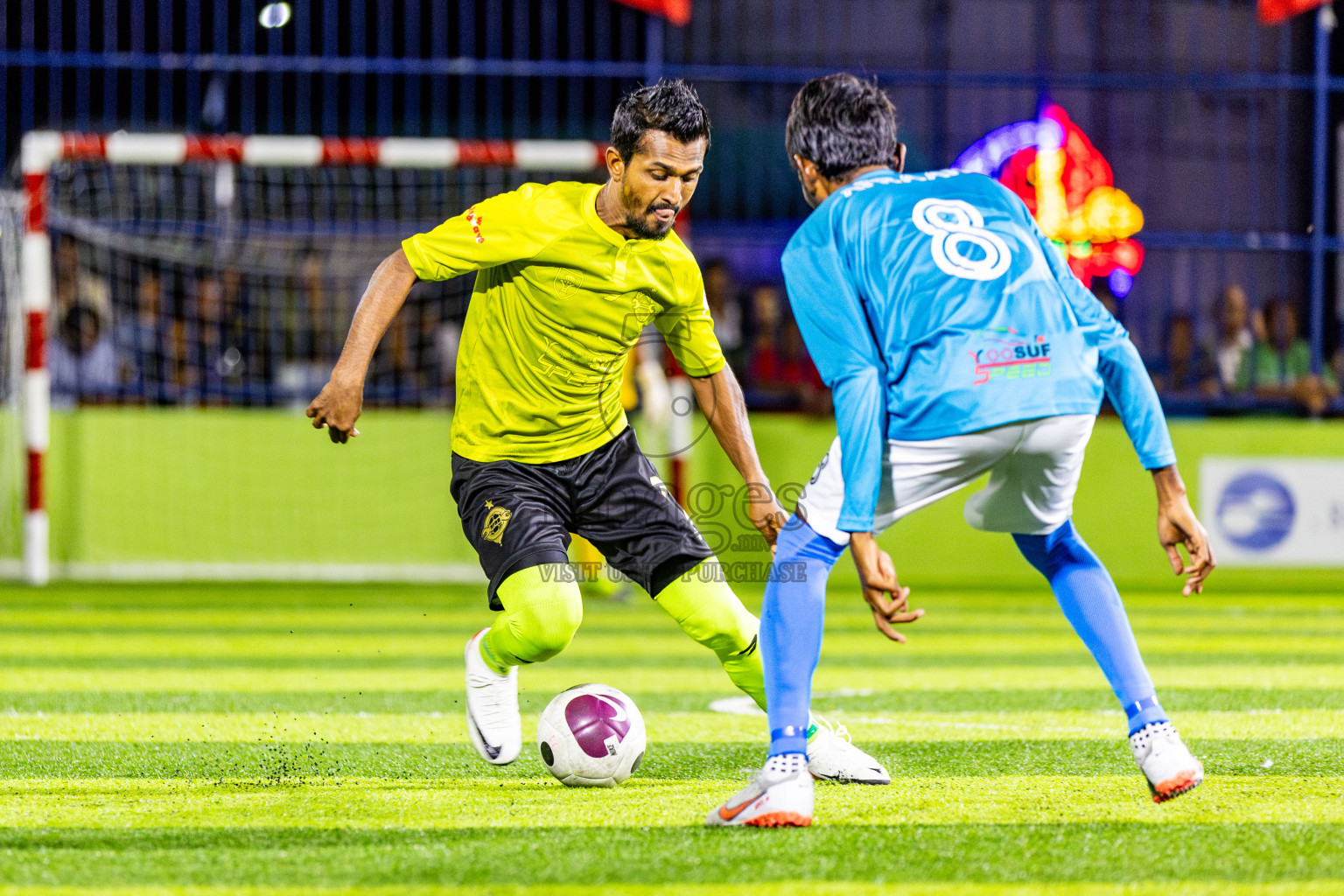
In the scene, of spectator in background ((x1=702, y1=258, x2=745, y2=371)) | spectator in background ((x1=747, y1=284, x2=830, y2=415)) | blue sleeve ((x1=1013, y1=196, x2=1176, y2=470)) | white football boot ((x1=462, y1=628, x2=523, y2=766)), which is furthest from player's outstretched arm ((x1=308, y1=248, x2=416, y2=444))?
spectator in background ((x1=747, y1=284, x2=830, y2=415))

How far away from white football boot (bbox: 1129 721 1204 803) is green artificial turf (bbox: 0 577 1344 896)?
0.09 m

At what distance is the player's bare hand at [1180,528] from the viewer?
340cm

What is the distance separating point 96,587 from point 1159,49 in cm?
1617

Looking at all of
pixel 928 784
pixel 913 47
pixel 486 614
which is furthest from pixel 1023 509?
pixel 913 47

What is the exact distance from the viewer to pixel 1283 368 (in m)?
11.3

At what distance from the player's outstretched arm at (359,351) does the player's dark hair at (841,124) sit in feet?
3.64

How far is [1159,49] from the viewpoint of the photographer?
20906mm

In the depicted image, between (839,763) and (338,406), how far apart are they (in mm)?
1557

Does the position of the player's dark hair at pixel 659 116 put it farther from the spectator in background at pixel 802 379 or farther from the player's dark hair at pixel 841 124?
the spectator in background at pixel 802 379

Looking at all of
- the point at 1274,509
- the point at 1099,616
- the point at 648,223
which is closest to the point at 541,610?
the point at 648,223

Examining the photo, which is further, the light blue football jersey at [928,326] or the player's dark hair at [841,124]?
the player's dark hair at [841,124]

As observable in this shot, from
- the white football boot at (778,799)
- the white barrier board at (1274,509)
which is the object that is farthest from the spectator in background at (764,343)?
the white football boot at (778,799)

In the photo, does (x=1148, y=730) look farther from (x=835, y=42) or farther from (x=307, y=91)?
(x=835, y=42)

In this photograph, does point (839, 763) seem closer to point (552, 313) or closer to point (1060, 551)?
point (1060, 551)
